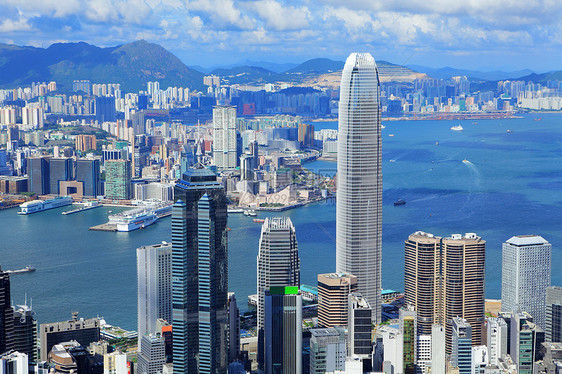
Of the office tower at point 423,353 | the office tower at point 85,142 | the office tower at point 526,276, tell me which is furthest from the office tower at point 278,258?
the office tower at point 85,142

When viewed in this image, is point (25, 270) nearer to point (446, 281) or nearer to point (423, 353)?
point (446, 281)

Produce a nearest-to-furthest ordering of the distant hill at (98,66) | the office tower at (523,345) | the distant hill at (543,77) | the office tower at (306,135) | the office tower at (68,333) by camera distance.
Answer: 1. the office tower at (523,345)
2. the office tower at (68,333)
3. the office tower at (306,135)
4. the distant hill at (98,66)
5. the distant hill at (543,77)

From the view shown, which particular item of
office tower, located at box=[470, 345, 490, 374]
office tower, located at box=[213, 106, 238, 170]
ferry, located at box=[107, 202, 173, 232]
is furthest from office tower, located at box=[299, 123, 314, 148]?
office tower, located at box=[470, 345, 490, 374]

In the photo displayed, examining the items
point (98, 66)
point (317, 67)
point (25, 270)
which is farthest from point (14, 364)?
point (98, 66)

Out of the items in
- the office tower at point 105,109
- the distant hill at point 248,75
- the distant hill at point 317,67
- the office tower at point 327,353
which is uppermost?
the distant hill at point 248,75

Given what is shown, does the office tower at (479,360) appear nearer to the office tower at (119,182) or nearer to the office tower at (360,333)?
the office tower at (360,333)

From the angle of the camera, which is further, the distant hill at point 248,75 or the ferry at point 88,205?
the distant hill at point 248,75
